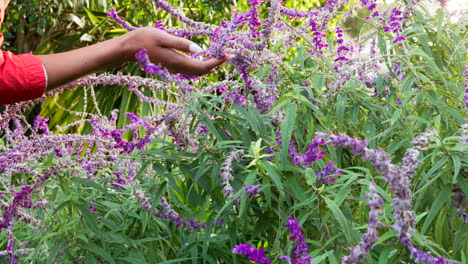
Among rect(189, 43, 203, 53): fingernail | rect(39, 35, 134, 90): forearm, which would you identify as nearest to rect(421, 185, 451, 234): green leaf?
rect(189, 43, 203, 53): fingernail

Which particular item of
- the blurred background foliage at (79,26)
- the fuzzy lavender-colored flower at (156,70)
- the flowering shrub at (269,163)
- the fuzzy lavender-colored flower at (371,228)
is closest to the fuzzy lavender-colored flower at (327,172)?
the flowering shrub at (269,163)

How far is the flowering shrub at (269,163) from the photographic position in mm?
1682

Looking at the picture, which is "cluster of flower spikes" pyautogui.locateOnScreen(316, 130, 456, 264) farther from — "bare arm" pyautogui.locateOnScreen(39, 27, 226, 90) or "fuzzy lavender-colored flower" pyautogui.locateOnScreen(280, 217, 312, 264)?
"bare arm" pyautogui.locateOnScreen(39, 27, 226, 90)

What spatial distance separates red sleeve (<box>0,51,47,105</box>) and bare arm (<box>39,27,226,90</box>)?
0.02 meters

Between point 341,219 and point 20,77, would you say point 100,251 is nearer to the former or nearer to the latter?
point 20,77

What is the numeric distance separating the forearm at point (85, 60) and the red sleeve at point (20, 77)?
0.07 ft

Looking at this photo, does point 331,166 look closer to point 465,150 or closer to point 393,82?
point 465,150

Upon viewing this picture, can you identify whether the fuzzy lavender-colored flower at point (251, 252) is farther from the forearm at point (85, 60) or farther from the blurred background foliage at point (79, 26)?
the blurred background foliage at point (79, 26)

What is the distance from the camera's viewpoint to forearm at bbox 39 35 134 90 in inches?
75.5

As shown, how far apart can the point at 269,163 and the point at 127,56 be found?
0.48m

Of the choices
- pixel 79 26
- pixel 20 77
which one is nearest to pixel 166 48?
pixel 20 77

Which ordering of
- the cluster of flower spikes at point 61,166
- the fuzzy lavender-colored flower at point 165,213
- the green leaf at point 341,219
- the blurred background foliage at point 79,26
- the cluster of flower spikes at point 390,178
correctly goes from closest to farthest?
the cluster of flower spikes at point 390,178, the green leaf at point 341,219, the fuzzy lavender-colored flower at point 165,213, the cluster of flower spikes at point 61,166, the blurred background foliage at point 79,26

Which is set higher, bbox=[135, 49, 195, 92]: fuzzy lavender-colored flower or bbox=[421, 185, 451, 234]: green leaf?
bbox=[135, 49, 195, 92]: fuzzy lavender-colored flower

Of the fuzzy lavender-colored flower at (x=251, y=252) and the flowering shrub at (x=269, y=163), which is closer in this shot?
the fuzzy lavender-colored flower at (x=251, y=252)
